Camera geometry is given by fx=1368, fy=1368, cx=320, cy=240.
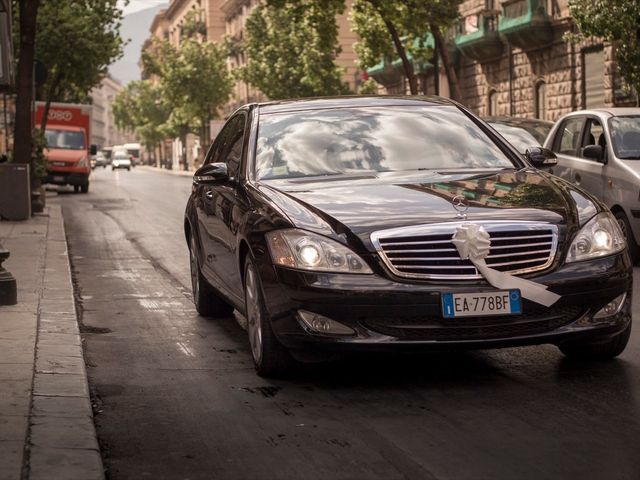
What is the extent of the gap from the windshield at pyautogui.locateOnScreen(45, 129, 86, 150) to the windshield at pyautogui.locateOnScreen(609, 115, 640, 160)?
32.7 meters

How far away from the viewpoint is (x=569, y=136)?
15.2 m

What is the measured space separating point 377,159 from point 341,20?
61763 mm

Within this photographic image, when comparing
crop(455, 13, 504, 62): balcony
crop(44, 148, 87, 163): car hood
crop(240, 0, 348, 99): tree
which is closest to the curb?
crop(455, 13, 504, 62): balcony

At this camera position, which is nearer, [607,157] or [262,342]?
[262,342]

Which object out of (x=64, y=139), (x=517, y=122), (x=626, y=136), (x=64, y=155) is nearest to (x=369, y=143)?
(x=626, y=136)

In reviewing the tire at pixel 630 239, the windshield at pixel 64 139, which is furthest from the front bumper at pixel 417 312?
the windshield at pixel 64 139

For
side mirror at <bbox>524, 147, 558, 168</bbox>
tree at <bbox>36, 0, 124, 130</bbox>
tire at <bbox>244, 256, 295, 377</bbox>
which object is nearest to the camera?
tire at <bbox>244, 256, 295, 377</bbox>

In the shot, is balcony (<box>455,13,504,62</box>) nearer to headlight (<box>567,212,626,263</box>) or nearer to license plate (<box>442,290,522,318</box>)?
headlight (<box>567,212,626,263</box>)

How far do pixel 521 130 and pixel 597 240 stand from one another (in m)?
12.5

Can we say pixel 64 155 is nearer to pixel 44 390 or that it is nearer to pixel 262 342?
pixel 262 342

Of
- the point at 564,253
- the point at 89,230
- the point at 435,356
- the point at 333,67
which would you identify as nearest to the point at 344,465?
the point at 564,253

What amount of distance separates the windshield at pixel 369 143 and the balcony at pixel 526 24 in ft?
92.8

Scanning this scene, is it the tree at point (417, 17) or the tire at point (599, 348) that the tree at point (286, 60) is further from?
the tire at point (599, 348)

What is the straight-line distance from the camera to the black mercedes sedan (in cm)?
639
